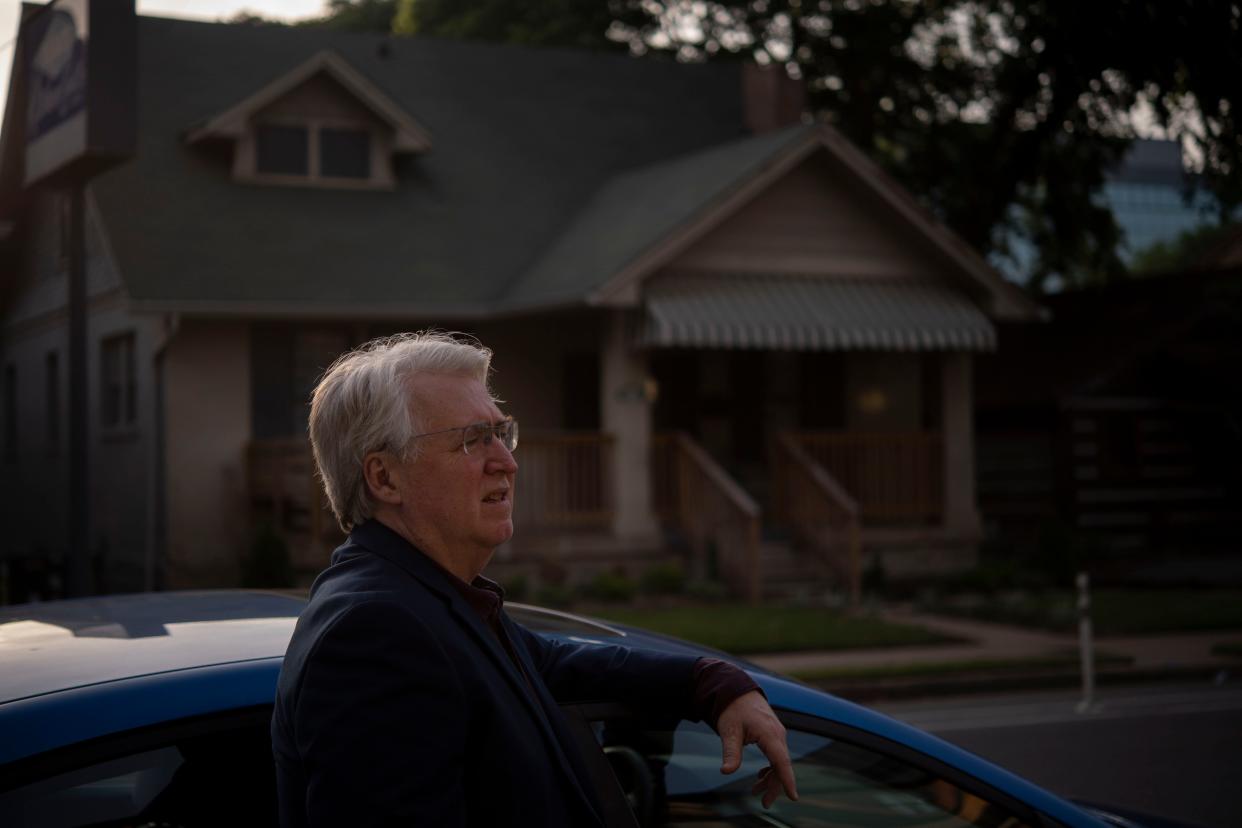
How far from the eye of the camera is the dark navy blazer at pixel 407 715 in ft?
7.73

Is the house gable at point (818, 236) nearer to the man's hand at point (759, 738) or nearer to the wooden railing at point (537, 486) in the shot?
the wooden railing at point (537, 486)

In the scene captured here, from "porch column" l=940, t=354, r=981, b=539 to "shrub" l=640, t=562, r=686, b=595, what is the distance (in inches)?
181

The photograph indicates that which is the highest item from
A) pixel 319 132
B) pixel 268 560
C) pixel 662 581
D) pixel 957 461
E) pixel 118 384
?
pixel 319 132

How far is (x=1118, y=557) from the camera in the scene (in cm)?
2278

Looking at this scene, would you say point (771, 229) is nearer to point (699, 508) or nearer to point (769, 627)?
point (699, 508)

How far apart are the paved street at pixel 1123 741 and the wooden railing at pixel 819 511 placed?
614cm

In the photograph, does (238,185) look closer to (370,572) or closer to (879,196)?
(879,196)

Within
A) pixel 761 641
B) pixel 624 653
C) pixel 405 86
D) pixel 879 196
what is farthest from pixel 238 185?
pixel 624 653

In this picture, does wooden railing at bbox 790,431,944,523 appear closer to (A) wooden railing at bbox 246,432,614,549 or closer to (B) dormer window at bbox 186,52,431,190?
(A) wooden railing at bbox 246,432,614,549

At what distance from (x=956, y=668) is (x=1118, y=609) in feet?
18.4

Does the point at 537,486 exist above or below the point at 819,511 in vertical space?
above

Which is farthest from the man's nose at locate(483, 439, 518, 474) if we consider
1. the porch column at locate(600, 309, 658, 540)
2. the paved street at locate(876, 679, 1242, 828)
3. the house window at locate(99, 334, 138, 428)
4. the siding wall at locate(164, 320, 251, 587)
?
the house window at locate(99, 334, 138, 428)

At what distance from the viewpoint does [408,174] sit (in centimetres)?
2389

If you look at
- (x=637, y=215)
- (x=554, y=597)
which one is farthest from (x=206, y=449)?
(x=637, y=215)
